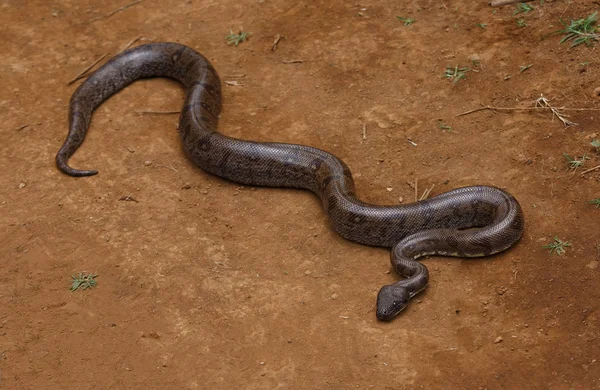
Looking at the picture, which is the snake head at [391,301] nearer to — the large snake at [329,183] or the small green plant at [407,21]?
the large snake at [329,183]

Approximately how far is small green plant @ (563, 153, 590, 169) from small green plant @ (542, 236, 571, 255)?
4.35ft

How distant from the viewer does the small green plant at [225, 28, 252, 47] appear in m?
13.2

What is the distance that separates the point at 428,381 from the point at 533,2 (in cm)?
753

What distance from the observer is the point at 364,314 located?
8305 millimetres

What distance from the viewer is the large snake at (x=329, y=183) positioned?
8.77 metres

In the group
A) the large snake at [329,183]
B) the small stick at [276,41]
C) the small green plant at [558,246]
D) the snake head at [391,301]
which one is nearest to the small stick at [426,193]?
the large snake at [329,183]

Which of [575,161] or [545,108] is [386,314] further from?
[545,108]

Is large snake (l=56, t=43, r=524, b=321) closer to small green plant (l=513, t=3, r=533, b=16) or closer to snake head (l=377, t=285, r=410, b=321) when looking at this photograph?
snake head (l=377, t=285, r=410, b=321)

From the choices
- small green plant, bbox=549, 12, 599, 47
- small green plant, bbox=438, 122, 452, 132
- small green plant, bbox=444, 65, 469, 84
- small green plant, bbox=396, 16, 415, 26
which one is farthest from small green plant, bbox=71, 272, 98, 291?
small green plant, bbox=549, 12, 599, 47

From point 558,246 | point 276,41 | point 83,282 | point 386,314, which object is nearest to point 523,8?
point 276,41

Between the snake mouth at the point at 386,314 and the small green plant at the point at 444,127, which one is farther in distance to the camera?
the small green plant at the point at 444,127

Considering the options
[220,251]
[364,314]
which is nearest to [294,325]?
[364,314]

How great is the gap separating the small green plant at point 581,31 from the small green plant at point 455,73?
1558 mm

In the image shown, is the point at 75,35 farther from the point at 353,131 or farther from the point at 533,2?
the point at 533,2
